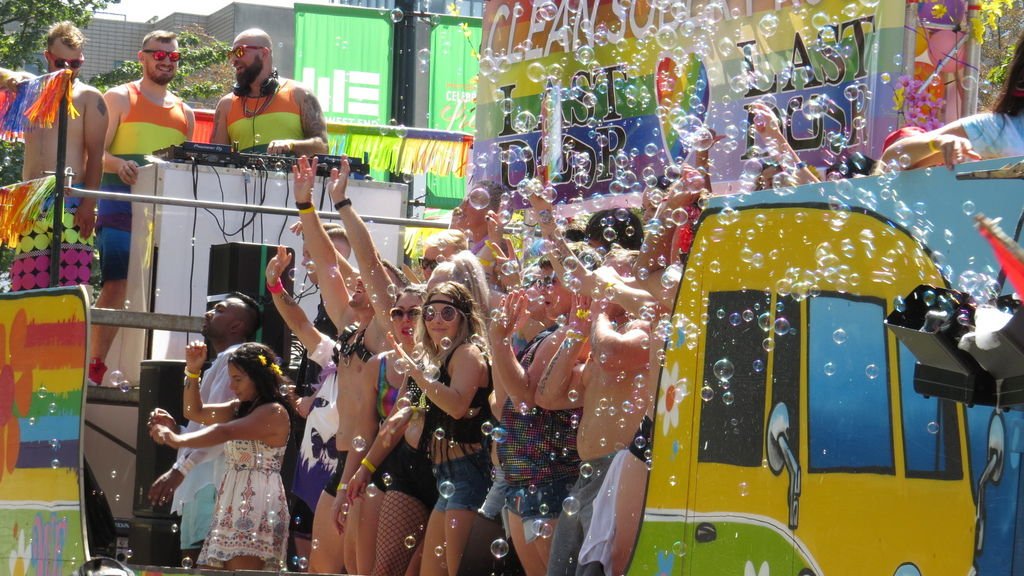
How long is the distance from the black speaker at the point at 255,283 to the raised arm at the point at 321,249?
702 mm

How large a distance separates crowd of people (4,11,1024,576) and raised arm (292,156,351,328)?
1 cm

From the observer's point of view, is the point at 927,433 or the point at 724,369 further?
the point at 724,369

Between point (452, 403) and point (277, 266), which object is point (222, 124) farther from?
point (452, 403)

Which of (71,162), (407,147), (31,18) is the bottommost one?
(71,162)

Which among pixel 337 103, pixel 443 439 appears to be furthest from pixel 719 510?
pixel 337 103

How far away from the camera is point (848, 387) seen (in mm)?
3574

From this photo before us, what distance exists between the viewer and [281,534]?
6.40 m

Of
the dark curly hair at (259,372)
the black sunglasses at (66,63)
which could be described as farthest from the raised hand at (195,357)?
the black sunglasses at (66,63)

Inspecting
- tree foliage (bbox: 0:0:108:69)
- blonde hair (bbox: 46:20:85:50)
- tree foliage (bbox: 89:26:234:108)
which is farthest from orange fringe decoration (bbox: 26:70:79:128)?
tree foliage (bbox: 89:26:234:108)

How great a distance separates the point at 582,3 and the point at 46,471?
3327mm

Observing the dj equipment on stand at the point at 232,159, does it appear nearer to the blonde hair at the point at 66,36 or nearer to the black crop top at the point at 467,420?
the blonde hair at the point at 66,36

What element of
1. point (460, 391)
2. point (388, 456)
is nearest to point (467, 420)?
point (460, 391)

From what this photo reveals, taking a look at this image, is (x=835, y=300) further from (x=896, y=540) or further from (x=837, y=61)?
(x=837, y=61)

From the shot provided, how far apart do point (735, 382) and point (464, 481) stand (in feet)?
5.76
